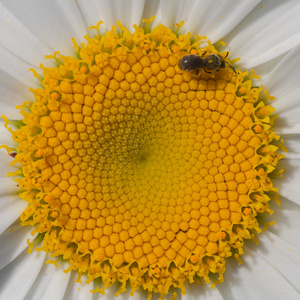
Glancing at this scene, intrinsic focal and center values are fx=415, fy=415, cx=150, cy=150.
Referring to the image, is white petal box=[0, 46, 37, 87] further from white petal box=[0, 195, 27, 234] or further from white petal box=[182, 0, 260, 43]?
white petal box=[182, 0, 260, 43]

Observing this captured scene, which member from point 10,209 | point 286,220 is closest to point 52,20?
point 10,209

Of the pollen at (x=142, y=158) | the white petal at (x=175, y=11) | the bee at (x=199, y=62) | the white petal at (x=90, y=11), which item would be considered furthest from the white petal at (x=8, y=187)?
the white petal at (x=175, y=11)

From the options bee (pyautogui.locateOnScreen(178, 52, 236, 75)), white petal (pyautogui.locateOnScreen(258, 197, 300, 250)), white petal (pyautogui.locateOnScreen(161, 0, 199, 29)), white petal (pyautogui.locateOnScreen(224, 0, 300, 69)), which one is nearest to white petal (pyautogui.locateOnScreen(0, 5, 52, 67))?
white petal (pyautogui.locateOnScreen(161, 0, 199, 29))

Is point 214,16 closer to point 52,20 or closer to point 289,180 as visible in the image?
point 52,20

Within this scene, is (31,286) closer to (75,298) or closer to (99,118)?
(75,298)

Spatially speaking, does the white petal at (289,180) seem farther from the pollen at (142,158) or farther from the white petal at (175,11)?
the white petal at (175,11)

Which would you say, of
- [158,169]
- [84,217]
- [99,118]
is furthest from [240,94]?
[84,217]
